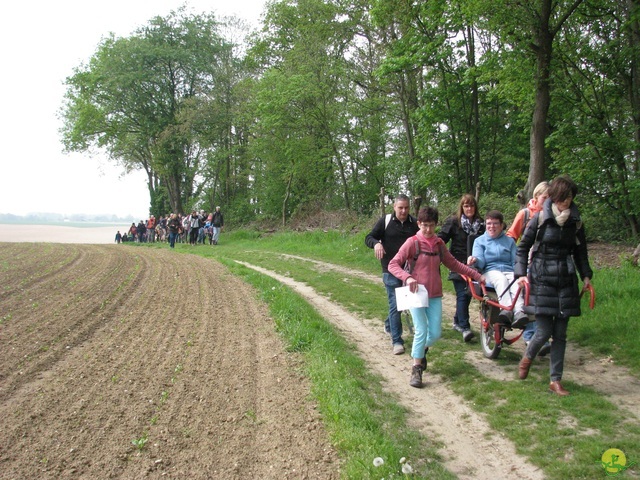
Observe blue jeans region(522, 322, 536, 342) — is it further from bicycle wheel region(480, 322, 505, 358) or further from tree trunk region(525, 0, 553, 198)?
tree trunk region(525, 0, 553, 198)

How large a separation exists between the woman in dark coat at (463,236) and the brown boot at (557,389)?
6.57ft

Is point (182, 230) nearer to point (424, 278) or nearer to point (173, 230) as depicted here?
point (173, 230)

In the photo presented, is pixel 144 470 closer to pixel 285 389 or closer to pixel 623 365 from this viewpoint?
pixel 285 389

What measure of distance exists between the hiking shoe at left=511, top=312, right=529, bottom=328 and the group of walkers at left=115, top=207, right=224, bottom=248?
2138 centimetres

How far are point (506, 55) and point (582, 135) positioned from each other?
2.91 metres

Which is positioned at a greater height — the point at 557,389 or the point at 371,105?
the point at 371,105

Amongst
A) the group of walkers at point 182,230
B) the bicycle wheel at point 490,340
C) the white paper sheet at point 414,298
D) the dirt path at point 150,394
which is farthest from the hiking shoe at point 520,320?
the group of walkers at point 182,230

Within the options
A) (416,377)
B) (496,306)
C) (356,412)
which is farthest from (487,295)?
(356,412)

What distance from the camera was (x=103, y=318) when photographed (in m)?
7.82

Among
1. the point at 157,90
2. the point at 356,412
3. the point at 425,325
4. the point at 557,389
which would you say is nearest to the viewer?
the point at 356,412

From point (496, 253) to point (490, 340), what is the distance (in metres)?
1.06

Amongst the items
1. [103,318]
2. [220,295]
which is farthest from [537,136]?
[103,318]

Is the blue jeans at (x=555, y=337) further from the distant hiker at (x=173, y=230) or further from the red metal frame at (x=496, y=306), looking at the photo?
the distant hiker at (x=173, y=230)

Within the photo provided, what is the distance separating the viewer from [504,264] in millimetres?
5930
